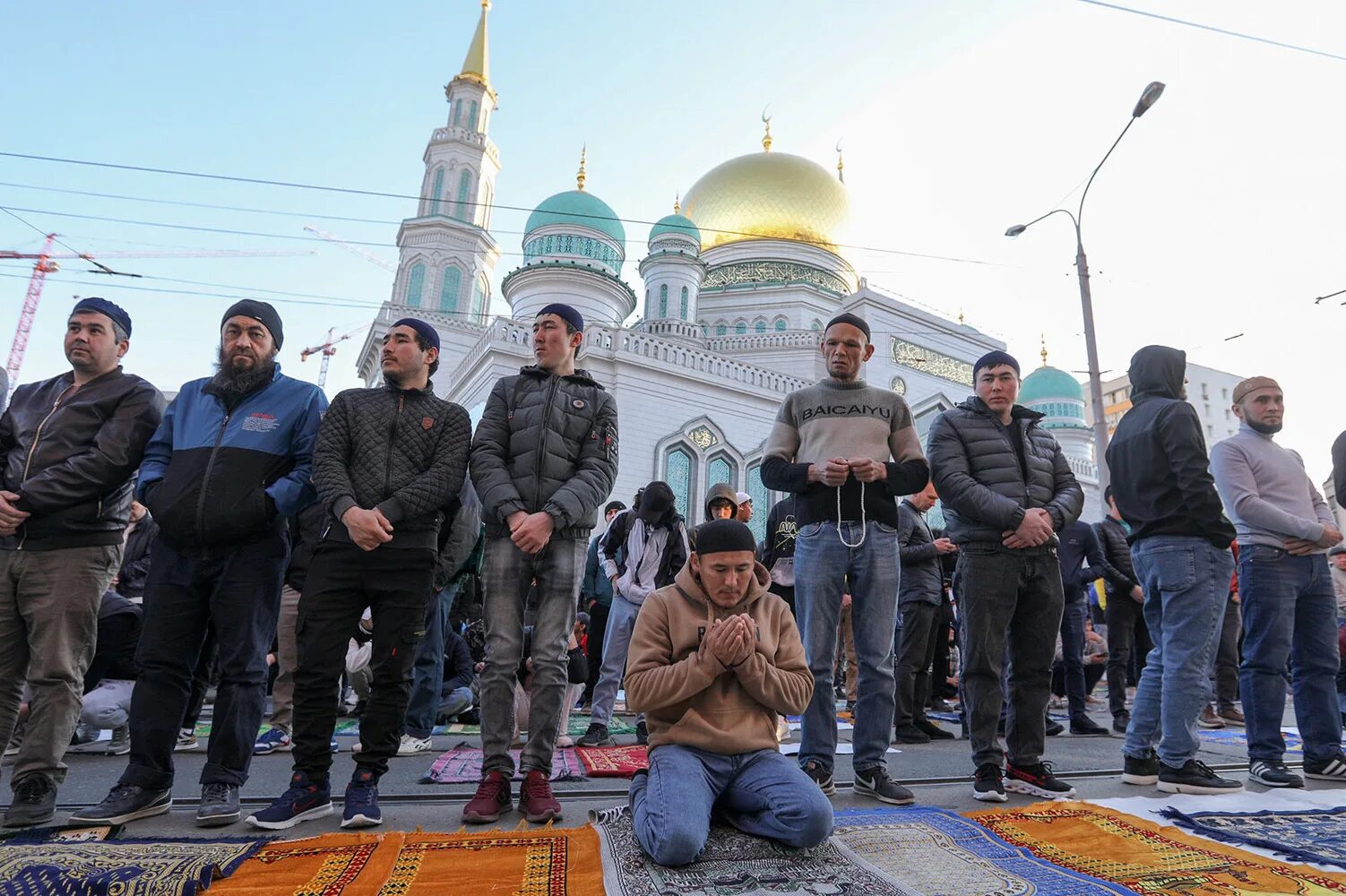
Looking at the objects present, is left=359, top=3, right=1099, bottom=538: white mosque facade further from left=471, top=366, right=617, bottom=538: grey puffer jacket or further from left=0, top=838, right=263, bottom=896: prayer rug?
left=0, top=838, right=263, bottom=896: prayer rug

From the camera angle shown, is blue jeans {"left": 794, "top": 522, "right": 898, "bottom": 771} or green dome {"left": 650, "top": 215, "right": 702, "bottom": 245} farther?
green dome {"left": 650, "top": 215, "right": 702, "bottom": 245}

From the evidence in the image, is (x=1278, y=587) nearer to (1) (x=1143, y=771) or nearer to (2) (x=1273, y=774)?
(2) (x=1273, y=774)

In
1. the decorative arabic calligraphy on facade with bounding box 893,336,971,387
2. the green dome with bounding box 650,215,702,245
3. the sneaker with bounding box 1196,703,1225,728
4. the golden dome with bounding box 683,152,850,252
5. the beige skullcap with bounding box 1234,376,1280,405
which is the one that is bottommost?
the sneaker with bounding box 1196,703,1225,728

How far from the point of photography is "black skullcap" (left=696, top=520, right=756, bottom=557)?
8.64ft

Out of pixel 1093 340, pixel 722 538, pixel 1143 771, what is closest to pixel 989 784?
pixel 1143 771

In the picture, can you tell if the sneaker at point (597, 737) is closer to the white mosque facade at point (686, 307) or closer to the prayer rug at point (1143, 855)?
the prayer rug at point (1143, 855)

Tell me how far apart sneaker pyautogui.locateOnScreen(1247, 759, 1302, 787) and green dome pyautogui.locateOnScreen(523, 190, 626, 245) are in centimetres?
2148

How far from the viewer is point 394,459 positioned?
3141 millimetres

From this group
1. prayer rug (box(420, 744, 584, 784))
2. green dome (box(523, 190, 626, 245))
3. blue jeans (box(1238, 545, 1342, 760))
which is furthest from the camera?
green dome (box(523, 190, 626, 245))

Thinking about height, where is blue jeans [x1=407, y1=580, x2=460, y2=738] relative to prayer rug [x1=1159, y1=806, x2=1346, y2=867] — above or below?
above

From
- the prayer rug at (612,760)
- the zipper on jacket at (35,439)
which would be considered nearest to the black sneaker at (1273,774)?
the prayer rug at (612,760)

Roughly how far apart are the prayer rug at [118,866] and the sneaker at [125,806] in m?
0.22

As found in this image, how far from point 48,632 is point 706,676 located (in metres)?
→ 2.41

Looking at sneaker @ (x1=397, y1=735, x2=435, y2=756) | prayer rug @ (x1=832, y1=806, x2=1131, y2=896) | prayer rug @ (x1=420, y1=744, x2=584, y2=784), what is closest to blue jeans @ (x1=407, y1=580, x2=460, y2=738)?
sneaker @ (x1=397, y1=735, x2=435, y2=756)
